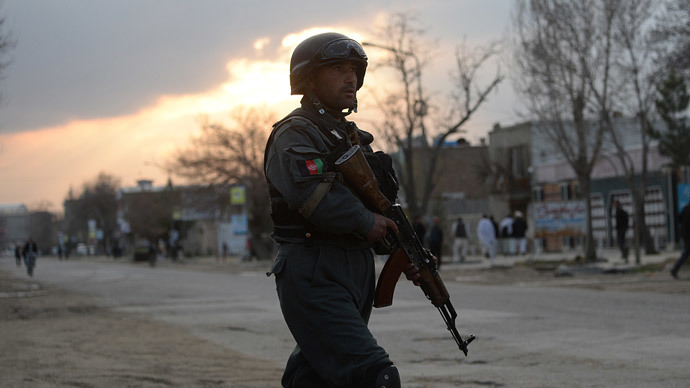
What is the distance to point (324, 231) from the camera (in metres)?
3.48

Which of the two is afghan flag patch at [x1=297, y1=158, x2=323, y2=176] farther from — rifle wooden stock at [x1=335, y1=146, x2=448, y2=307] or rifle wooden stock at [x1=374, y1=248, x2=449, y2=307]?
rifle wooden stock at [x1=374, y1=248, x2=449, y2=307]

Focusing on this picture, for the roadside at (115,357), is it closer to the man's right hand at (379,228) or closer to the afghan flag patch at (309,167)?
the man's right hand at (379,228)

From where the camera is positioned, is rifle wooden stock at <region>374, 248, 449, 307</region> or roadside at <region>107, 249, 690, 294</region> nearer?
rifle wooden stock at <region>374, 248, 449, 307</region>

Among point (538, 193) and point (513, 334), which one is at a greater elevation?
point (538, 193)

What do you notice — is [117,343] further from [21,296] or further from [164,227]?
[164,227]

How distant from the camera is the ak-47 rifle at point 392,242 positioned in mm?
3482

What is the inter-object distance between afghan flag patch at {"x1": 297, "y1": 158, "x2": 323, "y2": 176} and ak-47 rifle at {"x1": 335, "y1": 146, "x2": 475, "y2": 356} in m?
0.08

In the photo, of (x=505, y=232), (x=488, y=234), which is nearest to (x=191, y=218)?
(x=505, y=232)

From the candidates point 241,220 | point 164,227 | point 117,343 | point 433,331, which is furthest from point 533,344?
point 164,227

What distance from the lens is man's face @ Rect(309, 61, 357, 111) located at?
12.2 feet

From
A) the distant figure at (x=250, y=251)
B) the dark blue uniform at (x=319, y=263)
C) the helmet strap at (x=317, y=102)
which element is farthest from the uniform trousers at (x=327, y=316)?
the distant figure at (x=250, y=251)

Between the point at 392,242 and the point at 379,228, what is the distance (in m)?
0.21

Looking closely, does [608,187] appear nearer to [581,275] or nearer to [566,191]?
[566,191]

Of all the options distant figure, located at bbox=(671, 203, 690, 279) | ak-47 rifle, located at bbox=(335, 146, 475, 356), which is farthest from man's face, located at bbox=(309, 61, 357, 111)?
distant figure, located at bbox=(671, 203, 690, 279)
